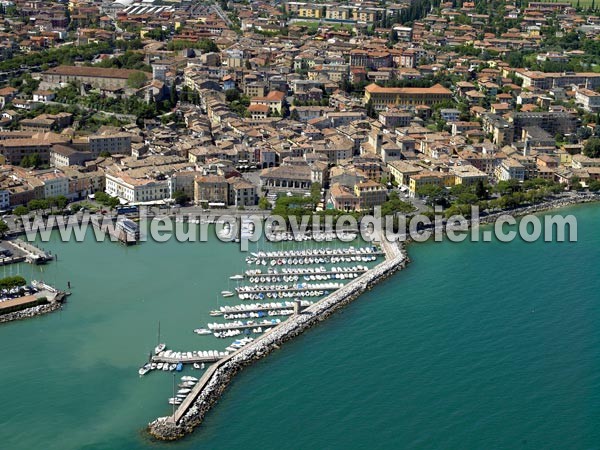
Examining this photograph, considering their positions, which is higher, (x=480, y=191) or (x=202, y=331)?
(x=480, y=191)

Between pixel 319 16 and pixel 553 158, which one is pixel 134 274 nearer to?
pixel 553 158

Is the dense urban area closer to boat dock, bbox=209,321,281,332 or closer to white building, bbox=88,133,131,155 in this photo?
white building, bbox=88,133,131,155

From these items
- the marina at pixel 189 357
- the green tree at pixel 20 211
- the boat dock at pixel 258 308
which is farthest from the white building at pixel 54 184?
the marina at pixel 189 357

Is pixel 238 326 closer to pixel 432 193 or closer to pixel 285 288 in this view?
pixel 285 288

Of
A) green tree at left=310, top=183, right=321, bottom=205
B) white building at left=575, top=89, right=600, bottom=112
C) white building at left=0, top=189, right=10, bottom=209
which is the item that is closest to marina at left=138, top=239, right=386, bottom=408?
green tree at left=310, top=183, right=321, bottom=205

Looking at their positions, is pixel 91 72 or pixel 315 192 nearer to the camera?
pixel 315 192

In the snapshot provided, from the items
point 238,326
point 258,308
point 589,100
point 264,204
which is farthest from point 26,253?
point 589,100
